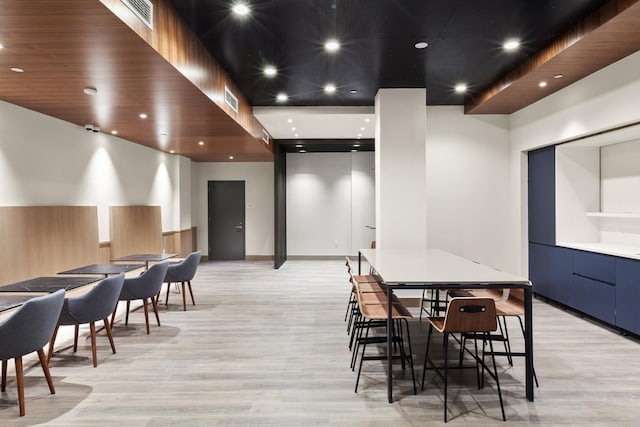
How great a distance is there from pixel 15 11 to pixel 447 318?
3299 millimetres

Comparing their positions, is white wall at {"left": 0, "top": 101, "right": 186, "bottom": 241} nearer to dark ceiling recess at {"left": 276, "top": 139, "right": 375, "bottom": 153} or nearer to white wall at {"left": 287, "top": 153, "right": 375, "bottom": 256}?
dark ceiling recess at {"left": 276, "top": 139, "right": 375, "bottom": 153}

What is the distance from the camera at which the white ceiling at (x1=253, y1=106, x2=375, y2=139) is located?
655 cm

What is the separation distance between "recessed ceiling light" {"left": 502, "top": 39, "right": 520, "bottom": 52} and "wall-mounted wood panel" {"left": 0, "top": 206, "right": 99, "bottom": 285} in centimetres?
589

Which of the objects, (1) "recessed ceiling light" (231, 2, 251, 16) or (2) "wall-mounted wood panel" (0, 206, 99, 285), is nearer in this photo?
(1) "recessed ceiling light" (231, 2, 251, 16)

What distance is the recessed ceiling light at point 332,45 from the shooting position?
13.1 feet

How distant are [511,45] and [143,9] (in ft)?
11.8

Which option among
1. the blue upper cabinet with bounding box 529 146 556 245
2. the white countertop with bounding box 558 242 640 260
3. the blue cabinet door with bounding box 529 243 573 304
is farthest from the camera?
the blue upper cabinet with bounding box 529 146 556 245

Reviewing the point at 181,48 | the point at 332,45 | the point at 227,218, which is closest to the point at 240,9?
A: the point at 181,48

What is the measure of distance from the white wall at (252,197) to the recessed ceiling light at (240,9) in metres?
7.77

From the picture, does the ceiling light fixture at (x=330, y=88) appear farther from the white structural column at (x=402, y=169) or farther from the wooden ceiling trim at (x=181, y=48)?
the wooden ceiling trim at (x=181, y=48)

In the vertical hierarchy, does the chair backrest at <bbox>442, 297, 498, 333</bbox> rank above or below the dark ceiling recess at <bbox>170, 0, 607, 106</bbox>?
below

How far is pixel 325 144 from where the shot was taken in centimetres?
919

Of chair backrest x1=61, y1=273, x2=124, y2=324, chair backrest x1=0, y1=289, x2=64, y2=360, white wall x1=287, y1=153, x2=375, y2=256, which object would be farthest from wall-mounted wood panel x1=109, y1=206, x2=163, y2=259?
chair backrest x1=0, y1=289, x2=64, y2=360

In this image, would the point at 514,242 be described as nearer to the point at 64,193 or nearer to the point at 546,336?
the point at 546,336
